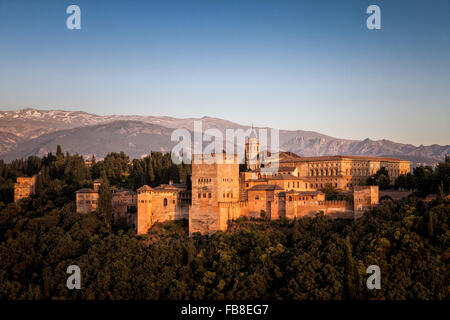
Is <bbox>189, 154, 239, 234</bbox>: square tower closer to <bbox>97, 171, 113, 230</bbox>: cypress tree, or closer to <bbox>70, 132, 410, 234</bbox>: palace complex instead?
<bbox>70, 132, 410, 234</bbox>: palace complex

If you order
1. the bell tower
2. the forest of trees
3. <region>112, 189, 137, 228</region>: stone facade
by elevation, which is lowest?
the forest of trees

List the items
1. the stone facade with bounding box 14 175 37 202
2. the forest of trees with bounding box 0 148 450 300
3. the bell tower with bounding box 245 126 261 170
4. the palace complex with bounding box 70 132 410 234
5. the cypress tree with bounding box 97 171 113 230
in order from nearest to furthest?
the forest of trees with bounding box 0 148 450 300 → the palace complex with bounding box 70 132 410 234 → the cypress tree with bounding box 97 171 113 230 → the stone facade with bounding box 14 175 37 202 → the bell tower with bounding box 245 126 261 170

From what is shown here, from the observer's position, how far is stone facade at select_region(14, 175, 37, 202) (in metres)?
58.1

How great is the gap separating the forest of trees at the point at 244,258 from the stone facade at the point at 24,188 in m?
11.9

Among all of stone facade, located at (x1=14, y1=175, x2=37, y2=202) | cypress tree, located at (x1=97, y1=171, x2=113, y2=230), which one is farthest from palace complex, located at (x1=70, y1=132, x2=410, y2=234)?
stone facade, located at (x1=14, y1=175, x2=37, y2=202)

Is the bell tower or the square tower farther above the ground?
the bell tower

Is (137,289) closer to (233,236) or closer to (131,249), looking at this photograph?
(131,249)

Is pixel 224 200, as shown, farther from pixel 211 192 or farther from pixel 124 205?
pixel 124 205

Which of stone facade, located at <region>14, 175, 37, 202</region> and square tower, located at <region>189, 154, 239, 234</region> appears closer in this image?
square tower, located at <region>189, 154, 239, 234</region>

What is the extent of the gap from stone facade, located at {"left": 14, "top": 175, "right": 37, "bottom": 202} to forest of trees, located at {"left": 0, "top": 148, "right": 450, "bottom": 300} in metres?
11.9

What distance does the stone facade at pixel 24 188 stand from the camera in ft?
191

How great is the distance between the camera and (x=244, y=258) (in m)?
37.0

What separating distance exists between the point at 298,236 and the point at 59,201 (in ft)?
90.0
